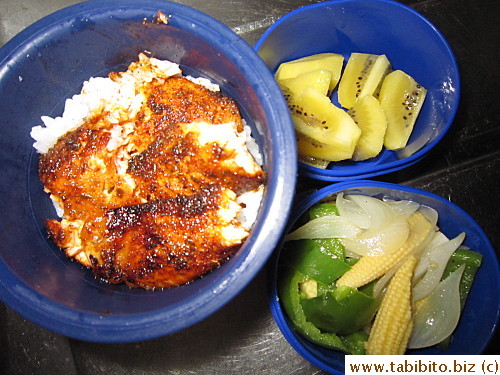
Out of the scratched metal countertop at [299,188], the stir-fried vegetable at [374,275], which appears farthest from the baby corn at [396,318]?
the scratched metal countertop at [299,188]

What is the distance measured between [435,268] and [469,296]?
16 cm

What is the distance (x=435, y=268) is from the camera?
41.9 inches

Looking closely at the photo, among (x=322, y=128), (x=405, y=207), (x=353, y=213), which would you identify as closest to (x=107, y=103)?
(x=322, y=128)

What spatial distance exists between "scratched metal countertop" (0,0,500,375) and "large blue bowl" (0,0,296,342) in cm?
41

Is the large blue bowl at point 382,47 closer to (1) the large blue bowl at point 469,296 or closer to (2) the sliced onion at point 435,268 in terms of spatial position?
(1) the large blue bowl at point 469,296

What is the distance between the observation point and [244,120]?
2.76 ft

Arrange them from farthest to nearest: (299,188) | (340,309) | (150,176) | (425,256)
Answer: (299,188) → (425,256) → (340,309) → (150,176)

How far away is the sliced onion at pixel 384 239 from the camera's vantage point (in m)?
1.03

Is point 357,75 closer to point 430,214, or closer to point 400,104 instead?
point 400,104

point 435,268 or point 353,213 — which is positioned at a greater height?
point 353,213

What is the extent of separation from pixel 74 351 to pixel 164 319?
619mm

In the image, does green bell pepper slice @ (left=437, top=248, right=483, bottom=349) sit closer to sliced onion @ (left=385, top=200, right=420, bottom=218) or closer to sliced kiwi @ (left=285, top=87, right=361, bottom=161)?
sliced onion @ (left=385, top=200, right=420, bottom=218)

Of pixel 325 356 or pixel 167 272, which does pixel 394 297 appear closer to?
pixel 325 356

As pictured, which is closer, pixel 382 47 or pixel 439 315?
pixel 439 315
